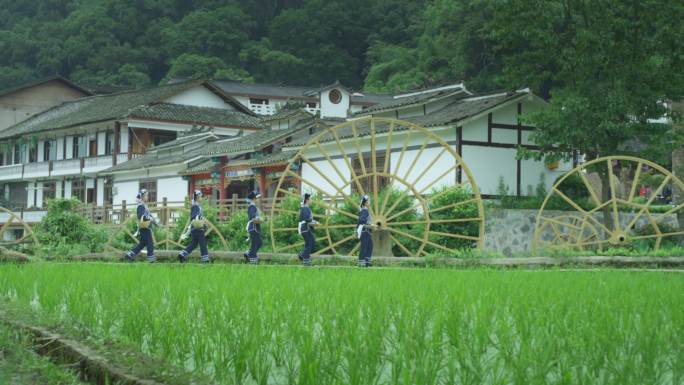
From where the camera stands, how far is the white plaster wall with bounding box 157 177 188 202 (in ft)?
122

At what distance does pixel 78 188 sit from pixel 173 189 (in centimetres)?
1063

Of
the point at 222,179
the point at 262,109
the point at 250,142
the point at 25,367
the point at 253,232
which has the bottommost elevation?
the point at 25,367

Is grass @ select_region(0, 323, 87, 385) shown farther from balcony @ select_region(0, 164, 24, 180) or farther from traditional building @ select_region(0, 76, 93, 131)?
traditional building @ select_region(0, 76, 93, 131)

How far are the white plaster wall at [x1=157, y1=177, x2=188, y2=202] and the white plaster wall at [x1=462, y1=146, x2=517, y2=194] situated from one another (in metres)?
14.8

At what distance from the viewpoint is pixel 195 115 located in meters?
45.1

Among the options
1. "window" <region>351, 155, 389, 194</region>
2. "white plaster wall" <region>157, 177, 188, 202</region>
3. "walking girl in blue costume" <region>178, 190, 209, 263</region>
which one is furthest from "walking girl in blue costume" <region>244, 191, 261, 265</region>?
"white plaster wall" <region>157, 177, 188, 202</region>

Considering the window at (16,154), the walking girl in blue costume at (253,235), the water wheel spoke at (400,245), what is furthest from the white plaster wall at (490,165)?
the window at (16,154)

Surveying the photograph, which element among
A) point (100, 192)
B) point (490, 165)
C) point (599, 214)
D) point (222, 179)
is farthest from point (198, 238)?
point (100, 192)

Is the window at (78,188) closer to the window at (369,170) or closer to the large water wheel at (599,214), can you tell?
the window at (369,170)

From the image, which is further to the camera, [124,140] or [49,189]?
[49,189]

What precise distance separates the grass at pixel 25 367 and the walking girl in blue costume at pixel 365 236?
36.4ft

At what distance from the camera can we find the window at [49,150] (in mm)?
48375

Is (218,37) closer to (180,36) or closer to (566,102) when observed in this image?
(180,36)

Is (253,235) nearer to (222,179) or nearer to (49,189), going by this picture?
(222,179)
